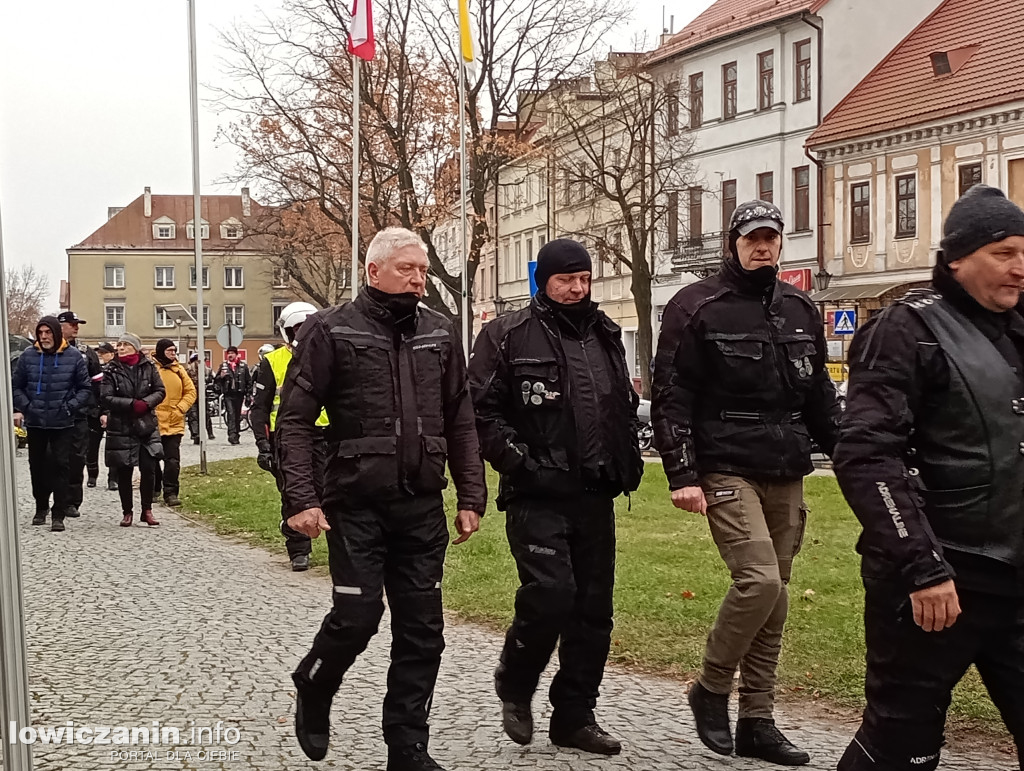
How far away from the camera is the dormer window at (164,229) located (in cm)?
10556

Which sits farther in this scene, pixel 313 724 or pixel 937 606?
pixel 313 724

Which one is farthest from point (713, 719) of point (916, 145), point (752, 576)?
point (916, 145)

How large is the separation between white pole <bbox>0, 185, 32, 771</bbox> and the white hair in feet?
6.98

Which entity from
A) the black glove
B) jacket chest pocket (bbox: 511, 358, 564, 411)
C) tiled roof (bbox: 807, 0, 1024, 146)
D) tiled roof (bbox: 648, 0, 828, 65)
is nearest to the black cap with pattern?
jacket chest pocket (bbox: 511, 358, 564, 411)

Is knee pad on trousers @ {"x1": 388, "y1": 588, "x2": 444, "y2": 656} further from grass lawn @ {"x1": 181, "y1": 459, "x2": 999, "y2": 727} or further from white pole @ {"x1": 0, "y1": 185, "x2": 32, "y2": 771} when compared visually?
grass lawn @ {"x1": 181, "y1": 459, "x2": 999, "y2": 727}

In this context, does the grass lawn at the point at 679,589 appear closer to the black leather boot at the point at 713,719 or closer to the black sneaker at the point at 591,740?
the black leather boot at the point at 713,719

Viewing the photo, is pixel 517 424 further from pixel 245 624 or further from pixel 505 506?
pixel 245 624

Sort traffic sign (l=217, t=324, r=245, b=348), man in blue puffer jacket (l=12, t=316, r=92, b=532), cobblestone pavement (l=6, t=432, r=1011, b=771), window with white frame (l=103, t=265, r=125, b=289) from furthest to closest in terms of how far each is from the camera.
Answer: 1. window with white frame (l=103, t=265, r=125, b=289)
2. traffic sign (l=217, t=324, r=245, b=348)
3. man in blue puffer jacket (l=12, t=316, r=92, b=532)
4. cobblestone pavement (l=6, t=432, r=1011, b=771)

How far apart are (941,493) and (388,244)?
252 cm

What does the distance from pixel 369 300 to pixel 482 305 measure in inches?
2702

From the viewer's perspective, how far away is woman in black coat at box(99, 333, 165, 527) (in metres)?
14.5

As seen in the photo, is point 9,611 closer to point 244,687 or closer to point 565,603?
point 565,603

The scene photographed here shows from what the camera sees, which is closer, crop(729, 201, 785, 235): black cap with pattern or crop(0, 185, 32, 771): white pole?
crop(0, 185, 32, 771): white pole

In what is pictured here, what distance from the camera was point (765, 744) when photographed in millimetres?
5426
